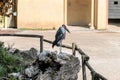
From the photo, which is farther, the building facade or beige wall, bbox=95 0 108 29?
beige wall, bbox=95 0 108 29

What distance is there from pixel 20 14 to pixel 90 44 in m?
6.62

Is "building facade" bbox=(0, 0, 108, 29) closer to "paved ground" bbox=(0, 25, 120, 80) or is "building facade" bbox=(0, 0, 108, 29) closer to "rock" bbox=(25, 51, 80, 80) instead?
"paved ground" bbox=(0, 25, 120, 80)

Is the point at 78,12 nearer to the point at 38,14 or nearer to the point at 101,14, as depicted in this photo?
the point at 101,14

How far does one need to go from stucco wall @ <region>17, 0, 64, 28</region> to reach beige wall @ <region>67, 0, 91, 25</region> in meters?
1.38

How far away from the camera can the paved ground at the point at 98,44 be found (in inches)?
452

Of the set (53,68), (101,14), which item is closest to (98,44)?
(101,14)

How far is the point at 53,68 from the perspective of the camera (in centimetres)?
662

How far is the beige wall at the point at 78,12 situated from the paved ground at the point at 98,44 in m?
1.23

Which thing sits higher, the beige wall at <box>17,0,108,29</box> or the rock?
the beige wall at <box>17,0,108,29</box>

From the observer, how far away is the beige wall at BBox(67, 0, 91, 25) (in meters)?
23.4

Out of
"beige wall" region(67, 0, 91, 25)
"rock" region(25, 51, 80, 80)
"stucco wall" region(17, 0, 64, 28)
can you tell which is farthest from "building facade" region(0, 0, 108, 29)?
"rock" region(25, 51, 80, 80)

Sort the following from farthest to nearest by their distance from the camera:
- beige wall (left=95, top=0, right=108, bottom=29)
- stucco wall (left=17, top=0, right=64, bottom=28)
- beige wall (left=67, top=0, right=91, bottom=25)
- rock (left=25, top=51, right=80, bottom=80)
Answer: beige wall (left=67, top=0, right=91, bottom=25) → beige wall (left=95, top=0, right=108, bottom=29) → stucco wall (left=17, top=0, right=64, bottom=28) → rock (left=25, top=51, right=80, bottom=80)

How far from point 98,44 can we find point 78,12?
7.13 meters

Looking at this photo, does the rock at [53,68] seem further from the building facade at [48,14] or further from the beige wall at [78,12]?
the beige wall at [78,12]
